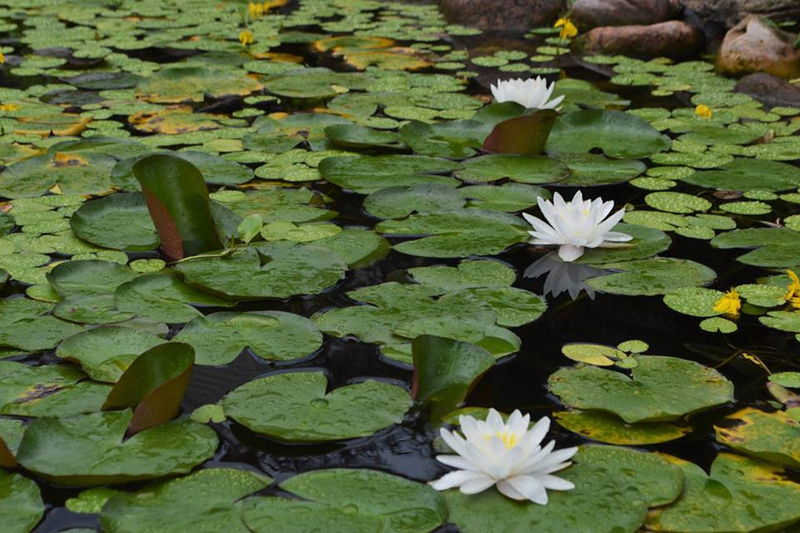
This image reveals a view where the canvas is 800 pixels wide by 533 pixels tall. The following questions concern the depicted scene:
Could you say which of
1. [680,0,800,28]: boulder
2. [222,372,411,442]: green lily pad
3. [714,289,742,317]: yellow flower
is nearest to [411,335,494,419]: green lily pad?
[222,372,411,442]: green lily pad

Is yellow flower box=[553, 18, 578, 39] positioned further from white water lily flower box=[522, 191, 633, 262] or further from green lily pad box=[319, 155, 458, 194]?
white water lily flower box=[522, 191, 633, 262]

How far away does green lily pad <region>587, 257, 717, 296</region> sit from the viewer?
2.39m

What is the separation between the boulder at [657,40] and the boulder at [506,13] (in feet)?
2.75

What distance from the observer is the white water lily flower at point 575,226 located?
2529mm

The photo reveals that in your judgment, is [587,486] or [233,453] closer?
[587,486]

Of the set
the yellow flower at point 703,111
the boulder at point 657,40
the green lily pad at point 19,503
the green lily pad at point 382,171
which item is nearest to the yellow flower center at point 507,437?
the green lily pad at point 19,503

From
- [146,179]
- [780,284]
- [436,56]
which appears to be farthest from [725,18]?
[146,179]

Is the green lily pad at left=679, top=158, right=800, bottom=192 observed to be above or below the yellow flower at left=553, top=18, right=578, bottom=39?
below

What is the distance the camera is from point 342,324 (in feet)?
7.14

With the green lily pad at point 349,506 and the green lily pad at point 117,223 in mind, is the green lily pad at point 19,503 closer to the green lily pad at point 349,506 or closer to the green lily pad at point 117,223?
the green lily pad at point 349,506

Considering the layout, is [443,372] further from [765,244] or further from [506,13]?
[506,13]

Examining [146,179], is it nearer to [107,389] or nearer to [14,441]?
[107,389]

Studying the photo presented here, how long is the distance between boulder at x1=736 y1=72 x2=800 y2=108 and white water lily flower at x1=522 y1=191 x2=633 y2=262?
6.89 feet

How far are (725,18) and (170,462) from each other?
4.63 m
